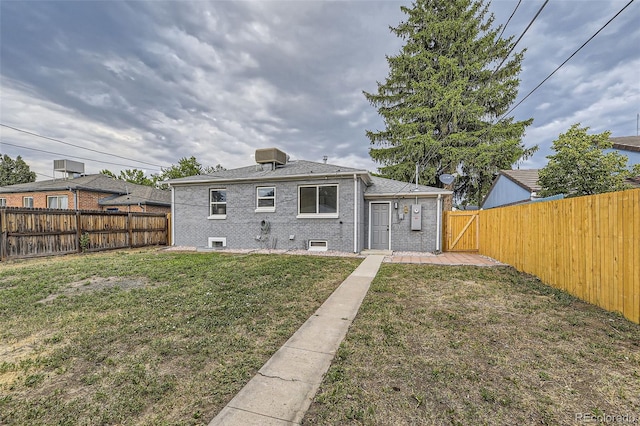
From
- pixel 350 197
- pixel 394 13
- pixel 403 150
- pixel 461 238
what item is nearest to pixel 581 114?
pixel 461 238

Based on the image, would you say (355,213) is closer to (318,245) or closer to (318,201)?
(318,201)

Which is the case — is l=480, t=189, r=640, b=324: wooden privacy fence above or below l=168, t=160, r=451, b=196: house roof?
below

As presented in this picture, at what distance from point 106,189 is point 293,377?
24.3 meters

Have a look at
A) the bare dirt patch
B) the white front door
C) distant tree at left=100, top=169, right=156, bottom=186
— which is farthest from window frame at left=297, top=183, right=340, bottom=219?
distant tree at left=100, top=169, right=156, bottom=186

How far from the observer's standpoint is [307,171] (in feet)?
38.7

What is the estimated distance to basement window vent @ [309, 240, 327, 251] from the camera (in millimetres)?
11375

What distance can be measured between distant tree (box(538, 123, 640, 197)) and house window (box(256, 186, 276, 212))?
10836mm

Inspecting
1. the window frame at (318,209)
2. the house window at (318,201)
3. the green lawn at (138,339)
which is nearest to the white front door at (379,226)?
the window frame at (318,209)

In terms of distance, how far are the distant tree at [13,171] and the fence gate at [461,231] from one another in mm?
49392

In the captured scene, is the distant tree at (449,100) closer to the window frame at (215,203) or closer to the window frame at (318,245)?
the window frame at (318,245)

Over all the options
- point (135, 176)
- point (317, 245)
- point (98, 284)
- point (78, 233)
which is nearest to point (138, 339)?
point (98, 284)

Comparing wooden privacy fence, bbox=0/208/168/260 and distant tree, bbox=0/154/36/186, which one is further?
distant tree, bbox=0/154/36/186

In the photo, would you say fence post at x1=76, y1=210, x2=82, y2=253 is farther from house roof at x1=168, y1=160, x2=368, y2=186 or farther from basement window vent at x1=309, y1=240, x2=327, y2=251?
basement window vent at x1=309, y1=240, x2=327, y2=251

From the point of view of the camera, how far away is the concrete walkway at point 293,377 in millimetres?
2021
